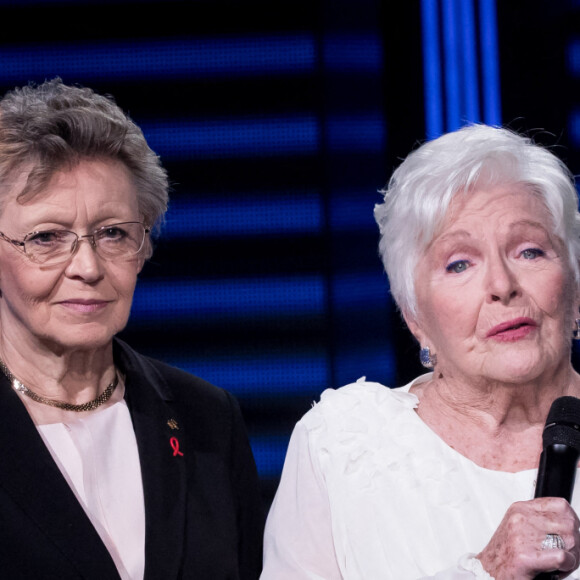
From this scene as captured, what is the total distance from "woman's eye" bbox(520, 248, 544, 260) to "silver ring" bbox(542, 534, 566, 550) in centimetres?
69

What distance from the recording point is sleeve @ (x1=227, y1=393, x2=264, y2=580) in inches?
89.7

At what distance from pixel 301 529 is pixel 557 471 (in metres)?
0.66

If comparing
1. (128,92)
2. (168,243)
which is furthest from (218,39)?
(168,243)

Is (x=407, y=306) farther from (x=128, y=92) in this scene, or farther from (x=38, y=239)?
(x=128, y=92)

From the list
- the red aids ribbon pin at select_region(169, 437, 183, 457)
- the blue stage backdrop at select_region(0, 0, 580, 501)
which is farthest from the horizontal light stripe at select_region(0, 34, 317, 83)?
the red aids ribbon pin at select_region(169, 437, 183, 457)

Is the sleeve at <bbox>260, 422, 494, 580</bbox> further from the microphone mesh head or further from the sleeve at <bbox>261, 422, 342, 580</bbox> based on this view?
the microphone mesh head

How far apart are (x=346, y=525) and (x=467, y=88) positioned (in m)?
1.75

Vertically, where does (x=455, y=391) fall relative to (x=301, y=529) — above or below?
above

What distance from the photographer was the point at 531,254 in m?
2.00

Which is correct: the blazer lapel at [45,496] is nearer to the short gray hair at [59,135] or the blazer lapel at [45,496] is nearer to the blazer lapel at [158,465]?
the blazer lapel at [158,465]

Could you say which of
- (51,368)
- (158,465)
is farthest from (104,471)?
(51,368)

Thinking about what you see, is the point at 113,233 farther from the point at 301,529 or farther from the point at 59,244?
the point at 301,529

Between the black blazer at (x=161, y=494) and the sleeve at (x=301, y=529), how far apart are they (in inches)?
7.1

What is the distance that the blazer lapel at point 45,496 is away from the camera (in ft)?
6.48
